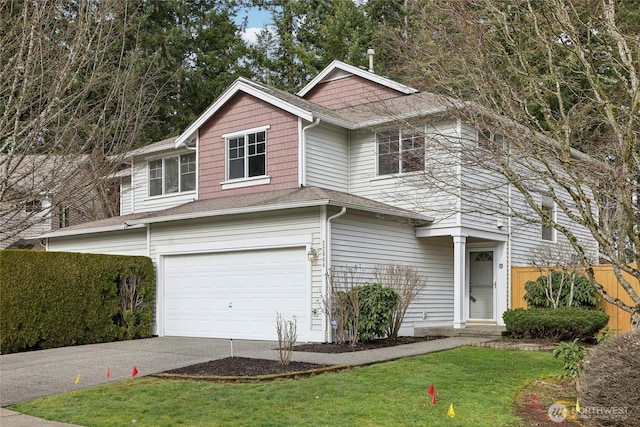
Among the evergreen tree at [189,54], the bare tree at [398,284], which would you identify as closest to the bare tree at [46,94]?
the bare tree at [398,284]

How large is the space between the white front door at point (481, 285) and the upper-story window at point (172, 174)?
341 inches

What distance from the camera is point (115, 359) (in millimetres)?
13016

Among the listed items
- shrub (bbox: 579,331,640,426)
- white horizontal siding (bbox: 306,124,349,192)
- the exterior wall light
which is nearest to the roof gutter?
the exterior wall light

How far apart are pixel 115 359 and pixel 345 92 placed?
11.8m

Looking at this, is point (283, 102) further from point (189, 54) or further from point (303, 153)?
point (189, 54)

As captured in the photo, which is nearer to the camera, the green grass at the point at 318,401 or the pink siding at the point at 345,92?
the green grass at the point at 318,401

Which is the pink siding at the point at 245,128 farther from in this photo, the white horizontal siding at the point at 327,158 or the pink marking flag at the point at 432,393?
the pink marking flag at the point at 432,393

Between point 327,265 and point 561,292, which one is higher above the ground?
→ point 327,265

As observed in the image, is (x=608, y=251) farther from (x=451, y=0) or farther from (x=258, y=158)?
(x=258, y=158)

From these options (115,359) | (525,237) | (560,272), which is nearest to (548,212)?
(525,237)

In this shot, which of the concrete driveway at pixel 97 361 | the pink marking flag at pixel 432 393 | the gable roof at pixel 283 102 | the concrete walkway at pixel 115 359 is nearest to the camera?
the pink marking flag at pixel 432 393

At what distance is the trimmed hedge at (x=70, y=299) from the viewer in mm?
15031

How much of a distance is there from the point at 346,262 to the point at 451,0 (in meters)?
7.94

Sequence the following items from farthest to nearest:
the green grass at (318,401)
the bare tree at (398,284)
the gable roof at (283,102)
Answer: the gable roof at (283,102) < the bare tree at (398,284) < the green grass at (318,401)
